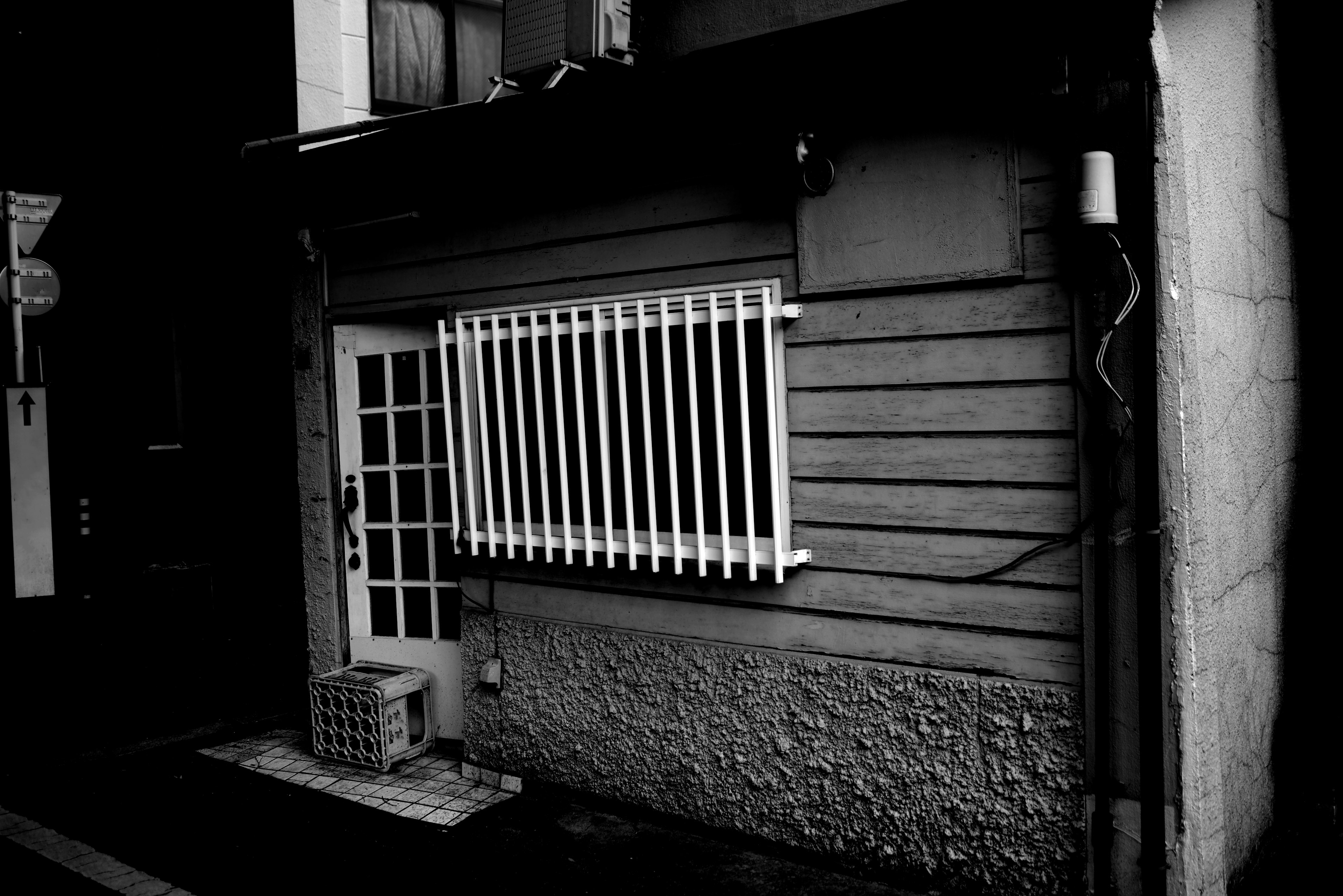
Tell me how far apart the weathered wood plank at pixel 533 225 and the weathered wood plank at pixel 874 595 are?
1.77 m

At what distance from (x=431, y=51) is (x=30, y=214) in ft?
11.2

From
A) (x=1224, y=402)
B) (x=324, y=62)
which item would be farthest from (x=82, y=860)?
(x=1224, y=402)

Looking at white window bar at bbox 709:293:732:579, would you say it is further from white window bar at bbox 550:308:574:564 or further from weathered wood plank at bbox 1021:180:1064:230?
weathered wood plank at bbox 1021:180:1064:230

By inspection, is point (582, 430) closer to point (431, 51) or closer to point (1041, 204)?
point (1041, 204)

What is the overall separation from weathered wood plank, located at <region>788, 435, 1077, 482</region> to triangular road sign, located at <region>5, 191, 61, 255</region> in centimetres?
661

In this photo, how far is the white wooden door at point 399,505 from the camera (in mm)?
6230

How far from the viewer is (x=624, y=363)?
494cm

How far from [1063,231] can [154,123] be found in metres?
8.83

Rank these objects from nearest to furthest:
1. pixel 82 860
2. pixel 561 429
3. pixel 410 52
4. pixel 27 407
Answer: pixel 82 860, pixel 561 429, pixel 410 52, pixel 27 407

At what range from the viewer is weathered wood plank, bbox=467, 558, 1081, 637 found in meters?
3.95

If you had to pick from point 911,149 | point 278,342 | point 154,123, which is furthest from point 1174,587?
point 154,123

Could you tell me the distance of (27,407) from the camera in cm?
833

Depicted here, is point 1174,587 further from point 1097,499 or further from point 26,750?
point 26,750

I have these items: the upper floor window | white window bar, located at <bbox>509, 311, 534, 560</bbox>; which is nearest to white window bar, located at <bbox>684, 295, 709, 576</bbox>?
white window bar, located at <bbox>509, 311, 534, 560</bbox>
